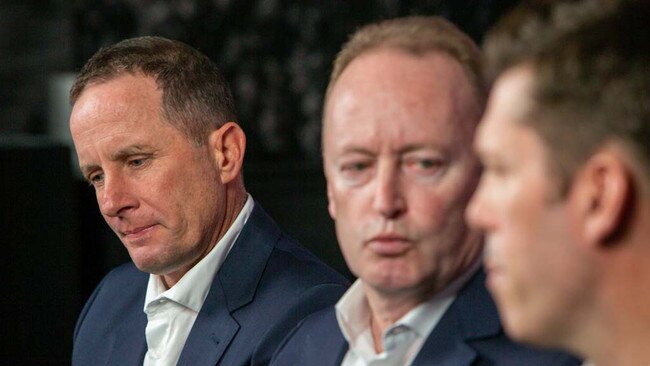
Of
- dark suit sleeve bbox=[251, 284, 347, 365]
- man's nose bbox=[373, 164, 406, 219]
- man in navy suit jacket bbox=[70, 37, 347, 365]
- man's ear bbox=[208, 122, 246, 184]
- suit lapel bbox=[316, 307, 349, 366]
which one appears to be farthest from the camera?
man's ear bbox=[208, 122, 246, 184]

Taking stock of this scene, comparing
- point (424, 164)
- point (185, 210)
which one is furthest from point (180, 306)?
point (424, 164)

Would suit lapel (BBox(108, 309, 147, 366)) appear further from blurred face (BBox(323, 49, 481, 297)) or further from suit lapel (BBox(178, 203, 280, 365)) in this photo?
blurred face (BBox(323, 49, 481, 297))

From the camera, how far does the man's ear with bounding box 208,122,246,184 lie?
2.34 metres

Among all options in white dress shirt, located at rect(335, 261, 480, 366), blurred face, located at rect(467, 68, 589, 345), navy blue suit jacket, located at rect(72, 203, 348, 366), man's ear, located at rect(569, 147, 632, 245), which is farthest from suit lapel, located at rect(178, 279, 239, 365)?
man's ear, located at rect(569, 147, 632, 245)

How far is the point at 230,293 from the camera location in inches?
89.4

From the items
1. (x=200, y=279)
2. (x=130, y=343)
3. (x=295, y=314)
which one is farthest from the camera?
(x=130, y=343)

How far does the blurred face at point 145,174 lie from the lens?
2.26 meters

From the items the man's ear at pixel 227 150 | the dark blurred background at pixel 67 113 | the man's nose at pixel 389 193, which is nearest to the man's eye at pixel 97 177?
the man's ear at pixel 227 150

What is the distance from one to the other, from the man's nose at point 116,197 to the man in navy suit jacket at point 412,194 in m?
0.71

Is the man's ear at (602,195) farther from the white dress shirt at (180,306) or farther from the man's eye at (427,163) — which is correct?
the white dress shirt at (180,306)

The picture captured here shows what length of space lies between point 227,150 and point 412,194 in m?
0.88

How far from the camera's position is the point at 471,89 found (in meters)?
1.57

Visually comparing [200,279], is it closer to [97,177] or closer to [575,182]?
[97,177]

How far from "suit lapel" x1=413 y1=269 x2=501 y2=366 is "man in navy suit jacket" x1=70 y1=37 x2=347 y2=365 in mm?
594
